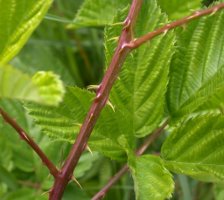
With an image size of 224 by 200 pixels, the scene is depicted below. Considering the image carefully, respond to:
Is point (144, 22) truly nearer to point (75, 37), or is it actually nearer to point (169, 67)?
point (169, 67)

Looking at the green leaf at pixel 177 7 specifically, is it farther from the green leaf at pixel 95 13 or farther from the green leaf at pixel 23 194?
the green leaf at pixel 23 194

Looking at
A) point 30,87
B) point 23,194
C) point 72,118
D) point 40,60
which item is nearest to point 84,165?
point 23,194

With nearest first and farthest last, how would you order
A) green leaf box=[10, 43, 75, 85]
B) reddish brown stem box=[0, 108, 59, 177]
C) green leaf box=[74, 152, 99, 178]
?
reddish brown stem box=[0, 108, 59, 177] < green leaf box=[74, 152, 99, 178] < green leaf box=[10, 43, 75, 85]

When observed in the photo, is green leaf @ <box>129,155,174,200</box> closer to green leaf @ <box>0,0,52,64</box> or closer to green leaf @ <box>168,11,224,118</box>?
green leaf @ <box>168,11,224,118</box>

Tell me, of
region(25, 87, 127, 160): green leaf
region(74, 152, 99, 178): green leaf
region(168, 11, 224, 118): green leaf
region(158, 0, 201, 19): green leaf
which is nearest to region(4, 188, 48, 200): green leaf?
region(74, 152, 99, 178): green leaf

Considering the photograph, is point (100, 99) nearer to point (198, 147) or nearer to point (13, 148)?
point (198, 147)

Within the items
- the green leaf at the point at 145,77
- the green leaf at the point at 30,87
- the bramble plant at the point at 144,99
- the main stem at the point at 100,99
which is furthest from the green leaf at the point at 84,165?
the green leaf at the point at 30,87
